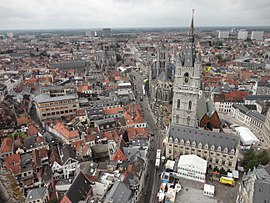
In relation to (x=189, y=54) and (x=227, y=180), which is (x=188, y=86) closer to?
(x=189, y=54)

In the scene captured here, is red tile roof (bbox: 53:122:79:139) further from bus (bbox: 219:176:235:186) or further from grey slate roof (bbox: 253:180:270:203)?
grey slate roof (bbox: 253:180:270:203)

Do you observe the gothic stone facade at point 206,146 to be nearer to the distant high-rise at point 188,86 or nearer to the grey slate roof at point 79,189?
the distant high-rise at point 188,86

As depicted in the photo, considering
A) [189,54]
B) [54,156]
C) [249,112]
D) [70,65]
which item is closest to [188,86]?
[189,54]

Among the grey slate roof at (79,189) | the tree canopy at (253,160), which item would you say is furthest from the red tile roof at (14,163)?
the tree canopy at (253,160)

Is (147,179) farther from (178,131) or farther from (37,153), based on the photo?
(37,153)

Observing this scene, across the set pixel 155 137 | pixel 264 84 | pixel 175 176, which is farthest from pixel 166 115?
pixel 264 84

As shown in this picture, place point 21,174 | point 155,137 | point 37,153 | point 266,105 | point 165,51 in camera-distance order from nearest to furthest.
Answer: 1. point 21,174
2. point 37,153
3. point 155,137
4. point 266,105
5. point 165,51
